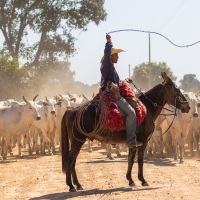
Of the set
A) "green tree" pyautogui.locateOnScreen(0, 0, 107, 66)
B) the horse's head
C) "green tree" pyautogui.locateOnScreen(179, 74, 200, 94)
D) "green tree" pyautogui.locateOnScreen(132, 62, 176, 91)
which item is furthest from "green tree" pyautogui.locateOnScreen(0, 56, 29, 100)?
"green tree" pyautogui.locateOnScreen(179, 74, 200, 94)

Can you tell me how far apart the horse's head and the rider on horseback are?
58.2 inches

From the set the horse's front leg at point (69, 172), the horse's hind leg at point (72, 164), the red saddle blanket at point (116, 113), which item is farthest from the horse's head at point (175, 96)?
the horse's front leg at point (69, 172)

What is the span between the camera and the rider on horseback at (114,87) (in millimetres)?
12594

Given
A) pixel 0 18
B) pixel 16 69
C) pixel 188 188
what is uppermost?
pixel 0 18

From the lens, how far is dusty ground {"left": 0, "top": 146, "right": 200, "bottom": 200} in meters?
11.8

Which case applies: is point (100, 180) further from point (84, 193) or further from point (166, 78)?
point (166, 78)

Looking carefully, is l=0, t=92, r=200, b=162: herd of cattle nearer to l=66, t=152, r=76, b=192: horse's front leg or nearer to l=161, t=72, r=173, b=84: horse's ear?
l=161, t=72, r=173, b=84: horse's ear

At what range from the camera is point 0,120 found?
22156mm

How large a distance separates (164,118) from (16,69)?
29.9 metres

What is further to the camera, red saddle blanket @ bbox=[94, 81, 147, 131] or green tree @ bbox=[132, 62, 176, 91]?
green tree @ bbox=[132, 62, 176, 91]

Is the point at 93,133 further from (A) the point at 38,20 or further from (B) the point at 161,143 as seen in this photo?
(A) the point at 38,20

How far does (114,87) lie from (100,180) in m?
2.87

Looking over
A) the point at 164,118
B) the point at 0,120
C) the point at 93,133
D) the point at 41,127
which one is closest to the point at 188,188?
the point at 93,133

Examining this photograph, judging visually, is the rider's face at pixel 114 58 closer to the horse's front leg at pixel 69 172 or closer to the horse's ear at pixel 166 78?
the horse's ear at pixel 166 78
